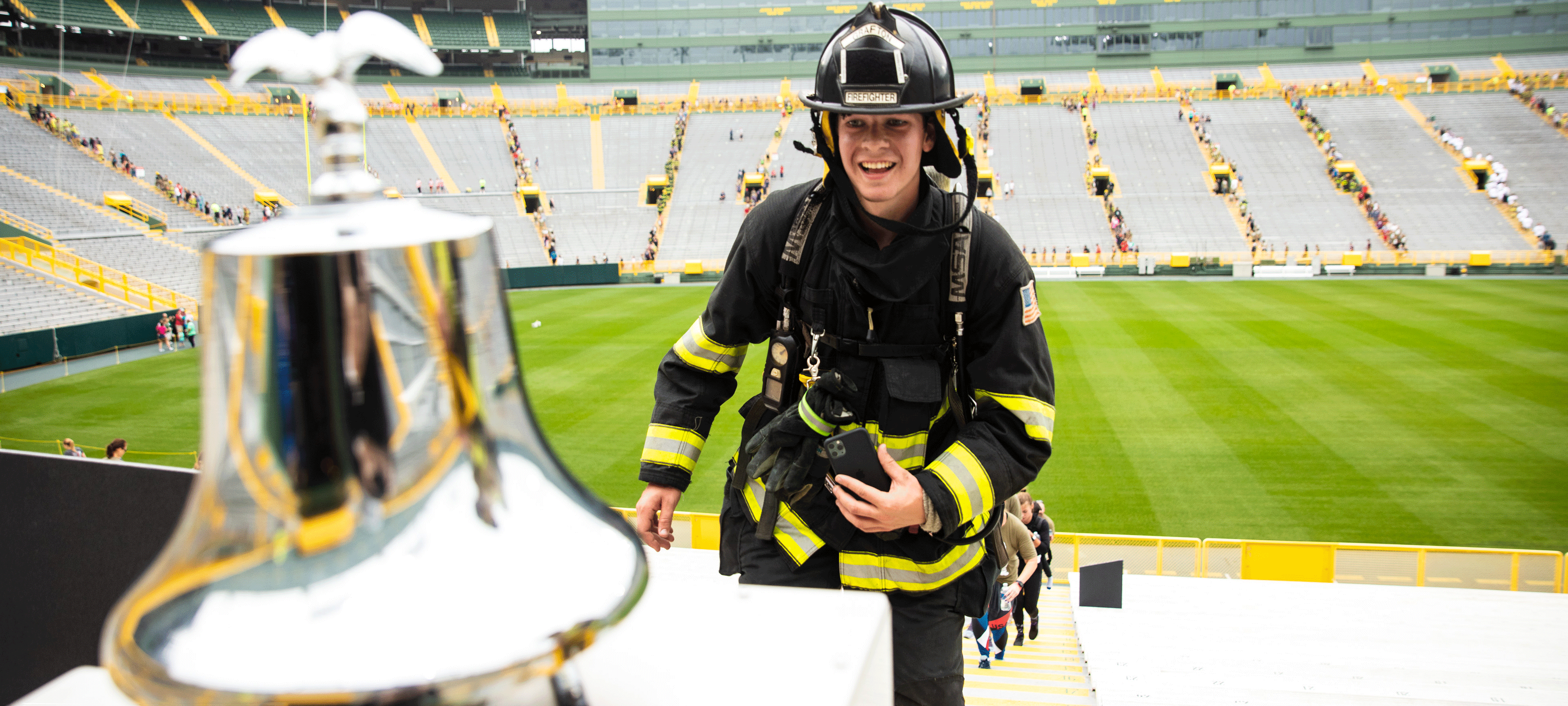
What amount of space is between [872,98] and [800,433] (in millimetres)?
906

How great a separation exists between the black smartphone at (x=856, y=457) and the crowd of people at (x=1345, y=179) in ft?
145

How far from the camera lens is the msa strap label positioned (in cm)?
234

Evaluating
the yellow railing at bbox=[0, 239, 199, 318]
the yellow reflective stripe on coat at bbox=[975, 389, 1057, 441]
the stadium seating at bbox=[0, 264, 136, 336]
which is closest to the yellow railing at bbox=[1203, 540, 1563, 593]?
the yellow reflective stripe on coat at bbox=[975, 389, 1057, 441]

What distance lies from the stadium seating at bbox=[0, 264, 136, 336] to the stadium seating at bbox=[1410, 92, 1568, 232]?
178ft

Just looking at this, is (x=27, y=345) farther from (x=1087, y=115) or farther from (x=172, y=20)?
(x=1087, y=115)

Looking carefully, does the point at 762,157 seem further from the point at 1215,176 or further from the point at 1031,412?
the point at 1031,412

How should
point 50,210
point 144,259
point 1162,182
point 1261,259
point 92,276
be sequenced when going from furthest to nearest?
point 1162,182 → point 1261,259 → point 50,210 → point 144,259 → point 92,276

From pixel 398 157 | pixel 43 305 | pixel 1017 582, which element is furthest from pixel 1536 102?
pixel 43 305

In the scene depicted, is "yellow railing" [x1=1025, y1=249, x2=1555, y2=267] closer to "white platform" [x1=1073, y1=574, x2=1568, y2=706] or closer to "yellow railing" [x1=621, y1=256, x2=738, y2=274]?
"yellow railing" [x1=621, y1=256, x2=738, y2=274]

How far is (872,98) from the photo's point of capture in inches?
92.6

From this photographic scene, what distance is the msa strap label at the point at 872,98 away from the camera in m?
2.34

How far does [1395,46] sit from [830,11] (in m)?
35.7

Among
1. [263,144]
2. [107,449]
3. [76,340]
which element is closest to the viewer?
[107,449]

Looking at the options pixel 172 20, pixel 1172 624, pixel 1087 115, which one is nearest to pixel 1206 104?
pixel 1087 115
